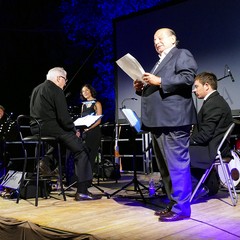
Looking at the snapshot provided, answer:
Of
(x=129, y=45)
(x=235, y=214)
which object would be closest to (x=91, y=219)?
(x=235, y=214)

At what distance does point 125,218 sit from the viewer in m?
2.79

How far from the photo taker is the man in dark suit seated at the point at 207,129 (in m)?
3.46

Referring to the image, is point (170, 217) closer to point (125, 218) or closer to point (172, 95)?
point (125, 218)

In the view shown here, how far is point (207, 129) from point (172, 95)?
99 centimetres

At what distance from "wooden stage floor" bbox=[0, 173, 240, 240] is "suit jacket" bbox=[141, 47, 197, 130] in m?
0.72

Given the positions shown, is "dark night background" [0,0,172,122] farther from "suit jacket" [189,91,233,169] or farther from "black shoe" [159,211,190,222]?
"black shoe" [159,211,190,222]

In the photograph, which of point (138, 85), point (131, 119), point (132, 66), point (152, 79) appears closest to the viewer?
point (152, 79)

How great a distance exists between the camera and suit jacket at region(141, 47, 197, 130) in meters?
2.59

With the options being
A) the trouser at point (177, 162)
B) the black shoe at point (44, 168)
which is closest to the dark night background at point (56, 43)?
the black shoe at point (44, 168)

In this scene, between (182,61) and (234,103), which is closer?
(182,61)

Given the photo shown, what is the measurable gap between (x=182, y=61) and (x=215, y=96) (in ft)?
3.91

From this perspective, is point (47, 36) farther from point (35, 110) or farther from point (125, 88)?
point (35, 110)

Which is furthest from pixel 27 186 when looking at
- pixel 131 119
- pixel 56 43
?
pixel 56 43

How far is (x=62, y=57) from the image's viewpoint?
13.2 metres
